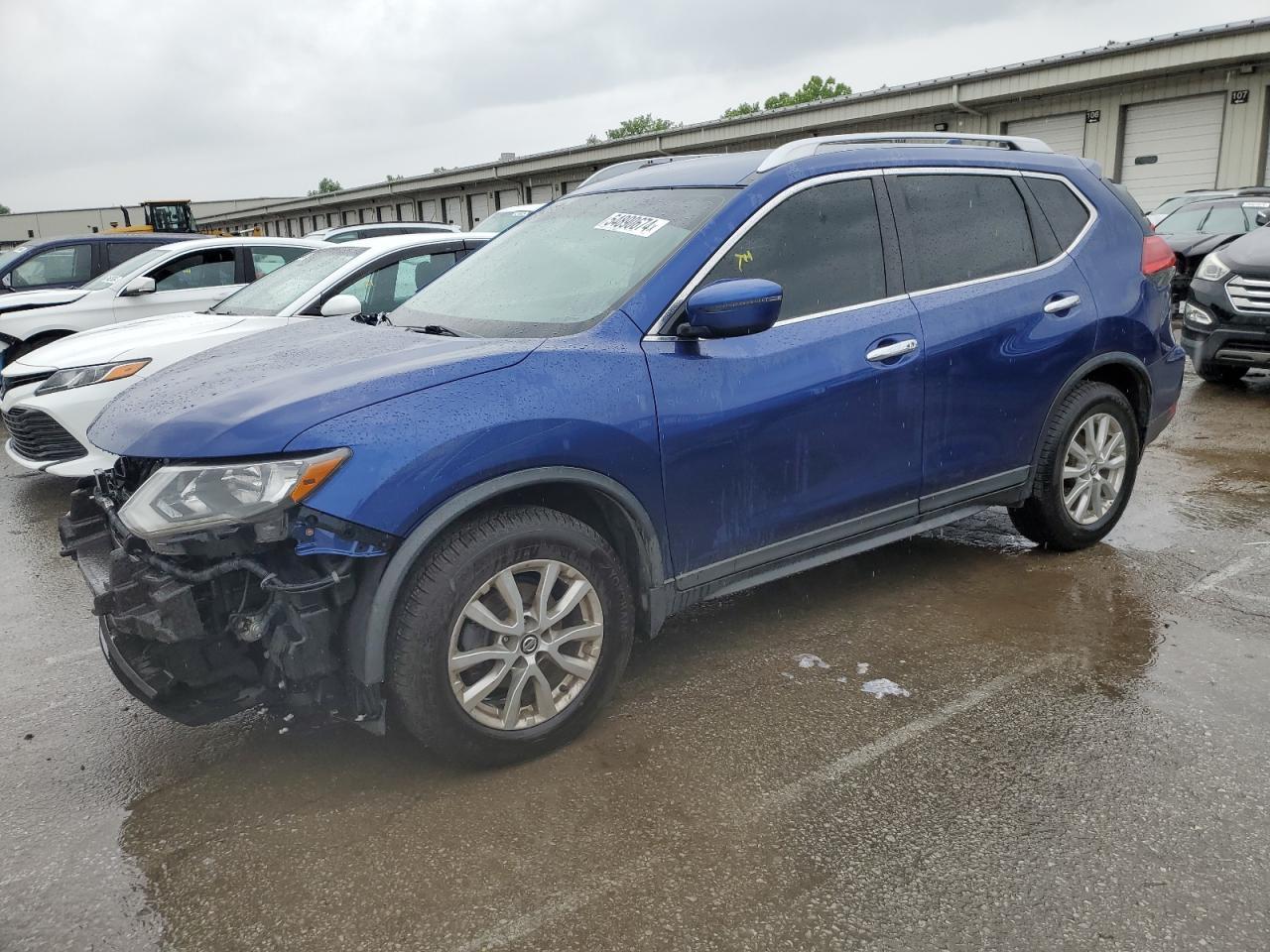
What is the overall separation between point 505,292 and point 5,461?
7.00 m

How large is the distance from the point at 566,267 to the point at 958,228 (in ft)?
5.49

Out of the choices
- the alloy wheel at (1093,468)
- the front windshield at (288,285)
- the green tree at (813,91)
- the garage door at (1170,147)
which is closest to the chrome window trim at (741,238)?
the alloy wheel at (1093,468)

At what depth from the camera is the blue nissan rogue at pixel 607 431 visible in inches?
104

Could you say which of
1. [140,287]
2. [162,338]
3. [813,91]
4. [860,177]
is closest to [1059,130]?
[140,287]

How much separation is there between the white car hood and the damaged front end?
11.7ft

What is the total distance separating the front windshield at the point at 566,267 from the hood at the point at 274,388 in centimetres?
25

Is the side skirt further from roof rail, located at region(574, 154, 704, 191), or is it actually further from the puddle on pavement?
roof rail, located at region(574, 154, 704, 191)

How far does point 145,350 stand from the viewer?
6.22 m

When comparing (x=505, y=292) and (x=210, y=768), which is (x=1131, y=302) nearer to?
(x=505, y=292)

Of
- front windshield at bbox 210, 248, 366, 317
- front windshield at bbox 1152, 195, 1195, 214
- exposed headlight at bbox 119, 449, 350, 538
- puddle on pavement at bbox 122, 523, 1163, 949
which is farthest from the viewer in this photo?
front windshield at bbox 1152, 195, 1195, 214

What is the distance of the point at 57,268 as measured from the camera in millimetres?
10891

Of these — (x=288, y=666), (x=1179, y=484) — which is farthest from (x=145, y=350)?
(x=1179, y=484)

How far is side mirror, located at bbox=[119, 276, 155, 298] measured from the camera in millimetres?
8609

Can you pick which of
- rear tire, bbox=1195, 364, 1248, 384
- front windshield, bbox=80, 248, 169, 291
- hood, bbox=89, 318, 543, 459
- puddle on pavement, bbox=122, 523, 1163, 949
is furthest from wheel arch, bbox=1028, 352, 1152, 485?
front windshield, bbox=80, 248, 169, 291
